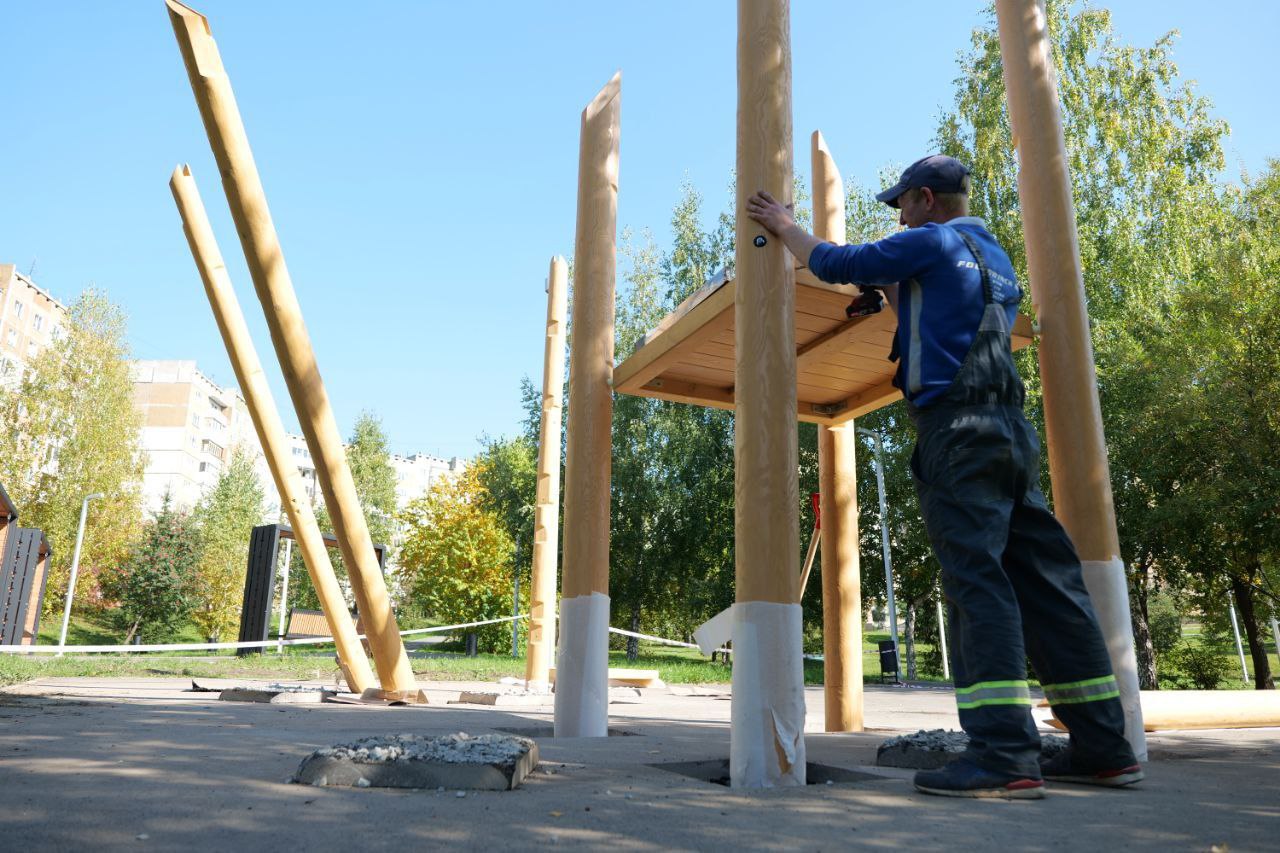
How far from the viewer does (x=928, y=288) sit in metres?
3.24

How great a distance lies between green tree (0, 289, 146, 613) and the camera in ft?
109

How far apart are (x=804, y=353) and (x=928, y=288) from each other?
1.77 meters

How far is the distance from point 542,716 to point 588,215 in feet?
11.7

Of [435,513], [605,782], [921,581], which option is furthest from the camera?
[435,513]

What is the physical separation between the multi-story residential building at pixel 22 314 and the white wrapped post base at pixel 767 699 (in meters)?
64.3

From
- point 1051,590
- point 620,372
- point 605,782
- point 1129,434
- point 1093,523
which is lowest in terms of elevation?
point 605,782

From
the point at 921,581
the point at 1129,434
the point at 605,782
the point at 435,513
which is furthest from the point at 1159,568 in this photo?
→ the point at 435,513

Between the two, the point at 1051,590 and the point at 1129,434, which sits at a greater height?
the point at 1129,434

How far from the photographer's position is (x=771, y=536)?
3252 millimetres

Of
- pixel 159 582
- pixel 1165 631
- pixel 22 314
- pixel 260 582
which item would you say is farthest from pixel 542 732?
pixel 22 314

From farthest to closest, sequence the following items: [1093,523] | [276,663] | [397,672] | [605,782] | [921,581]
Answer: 1. [921,581]
2. [276,663]
3. [397,672]
4. [1093,523]
5. [605,782]

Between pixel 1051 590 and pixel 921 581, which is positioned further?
pixel 921 581

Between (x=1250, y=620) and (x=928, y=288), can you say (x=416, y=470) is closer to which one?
(x=1250, y=620)

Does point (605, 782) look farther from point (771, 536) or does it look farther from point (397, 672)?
point (397, 672)
